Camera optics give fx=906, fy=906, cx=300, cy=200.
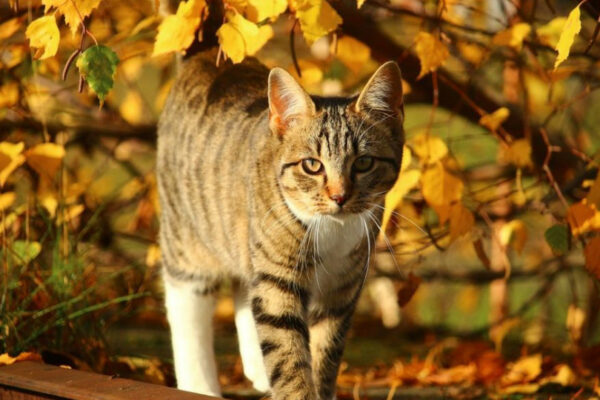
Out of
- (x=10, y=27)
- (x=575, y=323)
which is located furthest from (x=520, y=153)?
(x=10, y=27)

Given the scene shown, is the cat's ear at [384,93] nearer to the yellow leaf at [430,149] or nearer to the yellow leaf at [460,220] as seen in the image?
the yellow leaf at [430,149]

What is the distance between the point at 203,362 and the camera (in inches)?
132

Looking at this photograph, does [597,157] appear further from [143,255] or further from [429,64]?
[143,255]

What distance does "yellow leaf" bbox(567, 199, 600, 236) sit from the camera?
2.83 m

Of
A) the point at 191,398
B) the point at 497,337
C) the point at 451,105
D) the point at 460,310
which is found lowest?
the point at 460,310

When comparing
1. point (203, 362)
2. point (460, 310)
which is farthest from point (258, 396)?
point (460, 310)

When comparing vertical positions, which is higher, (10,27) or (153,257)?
(10,27)

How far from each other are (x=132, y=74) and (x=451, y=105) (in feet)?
5.76

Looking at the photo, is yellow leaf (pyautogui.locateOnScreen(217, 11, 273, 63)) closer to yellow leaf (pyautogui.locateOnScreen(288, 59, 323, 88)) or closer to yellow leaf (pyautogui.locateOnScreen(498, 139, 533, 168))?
yellow leaf (pyautogui.locateOnScreen(288, 59, 323, 88))

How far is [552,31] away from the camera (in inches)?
127

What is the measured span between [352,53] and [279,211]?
860 millimetres

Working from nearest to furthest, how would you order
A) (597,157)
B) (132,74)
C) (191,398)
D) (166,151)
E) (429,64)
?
(191,398) < (429,64) < (597,157) < (166,151) < (132,74)

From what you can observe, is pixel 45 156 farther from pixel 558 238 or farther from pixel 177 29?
pixel 558 238

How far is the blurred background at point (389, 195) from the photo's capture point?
303cm
